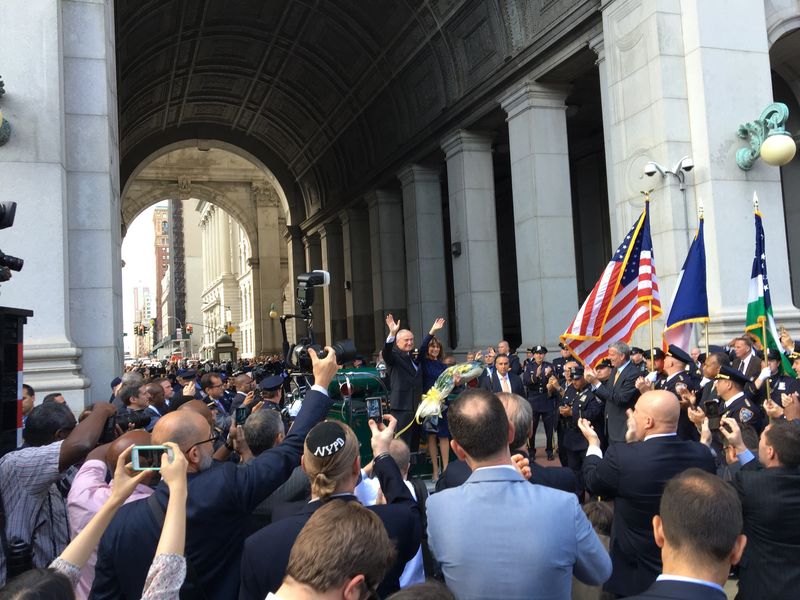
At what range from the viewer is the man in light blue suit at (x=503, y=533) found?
279cm

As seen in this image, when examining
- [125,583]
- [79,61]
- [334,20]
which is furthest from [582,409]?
[334,20]

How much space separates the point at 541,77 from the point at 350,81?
1112cm

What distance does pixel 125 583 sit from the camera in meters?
3.05

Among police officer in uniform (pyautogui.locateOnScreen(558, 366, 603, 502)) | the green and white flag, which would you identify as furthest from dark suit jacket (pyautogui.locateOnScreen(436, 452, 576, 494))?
the green and white flag

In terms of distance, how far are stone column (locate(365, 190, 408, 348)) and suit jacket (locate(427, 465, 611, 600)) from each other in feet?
74.3

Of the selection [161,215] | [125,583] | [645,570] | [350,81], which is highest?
[161,215]

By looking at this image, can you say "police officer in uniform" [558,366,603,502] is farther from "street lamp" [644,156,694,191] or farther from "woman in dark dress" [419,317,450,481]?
"street lamp" [644,156,694,191]

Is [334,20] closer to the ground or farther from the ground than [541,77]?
farther from the ground

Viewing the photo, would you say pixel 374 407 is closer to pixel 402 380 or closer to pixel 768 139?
pixel 402 380

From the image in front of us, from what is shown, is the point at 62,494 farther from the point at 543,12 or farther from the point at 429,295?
the point at 429,295

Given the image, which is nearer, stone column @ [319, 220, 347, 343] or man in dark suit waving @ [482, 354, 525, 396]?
man in dark suit waving @ [482, 354, 525, 396]

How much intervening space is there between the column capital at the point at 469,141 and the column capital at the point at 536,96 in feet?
9.07

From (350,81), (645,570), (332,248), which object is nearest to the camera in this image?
(645,570)

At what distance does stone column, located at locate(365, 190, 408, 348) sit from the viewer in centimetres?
2574
